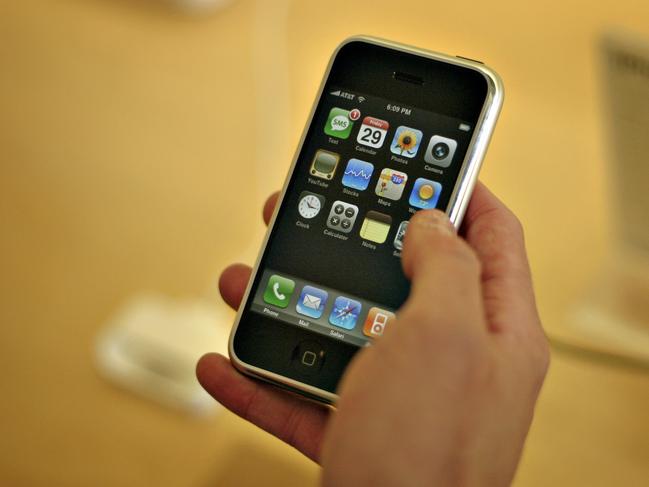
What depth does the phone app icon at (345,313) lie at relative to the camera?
1.50 ft

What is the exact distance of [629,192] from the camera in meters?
0.63

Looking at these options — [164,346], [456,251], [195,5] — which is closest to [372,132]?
[456,251]

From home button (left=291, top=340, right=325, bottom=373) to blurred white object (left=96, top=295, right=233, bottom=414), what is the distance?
19 centimetres

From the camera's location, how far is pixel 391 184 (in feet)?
1.55

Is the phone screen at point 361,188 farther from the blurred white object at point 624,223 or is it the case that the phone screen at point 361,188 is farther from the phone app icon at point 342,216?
the blurred white object at point 624,223

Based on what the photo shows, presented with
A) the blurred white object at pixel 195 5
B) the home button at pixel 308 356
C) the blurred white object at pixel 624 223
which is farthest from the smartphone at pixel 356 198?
the blurred white object at pixel 195 5

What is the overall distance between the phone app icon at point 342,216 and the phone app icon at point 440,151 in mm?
57

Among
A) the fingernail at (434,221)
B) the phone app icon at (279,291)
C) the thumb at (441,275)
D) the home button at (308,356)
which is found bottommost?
the home button at (308,356)

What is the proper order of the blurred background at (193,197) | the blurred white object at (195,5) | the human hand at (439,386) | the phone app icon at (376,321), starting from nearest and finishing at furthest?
the human hand at (439,386) < the phone app icon at (376,321) < the blurred background at (193,197) < the blurred white object at (195,5)

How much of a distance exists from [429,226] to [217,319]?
1.06 ft

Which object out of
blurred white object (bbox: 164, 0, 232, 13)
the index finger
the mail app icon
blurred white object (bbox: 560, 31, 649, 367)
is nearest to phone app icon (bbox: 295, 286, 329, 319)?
the mail app icon

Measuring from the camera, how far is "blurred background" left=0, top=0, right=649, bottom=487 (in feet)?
1.99

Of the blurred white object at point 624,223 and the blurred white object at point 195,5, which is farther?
the blurred white object at point 195,5

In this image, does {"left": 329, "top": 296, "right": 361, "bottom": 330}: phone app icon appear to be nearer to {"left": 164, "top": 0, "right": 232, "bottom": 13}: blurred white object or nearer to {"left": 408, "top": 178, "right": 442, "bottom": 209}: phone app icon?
{"left": 408, "top": 178, "right": 442, "bottom": 209}: phone app icon
